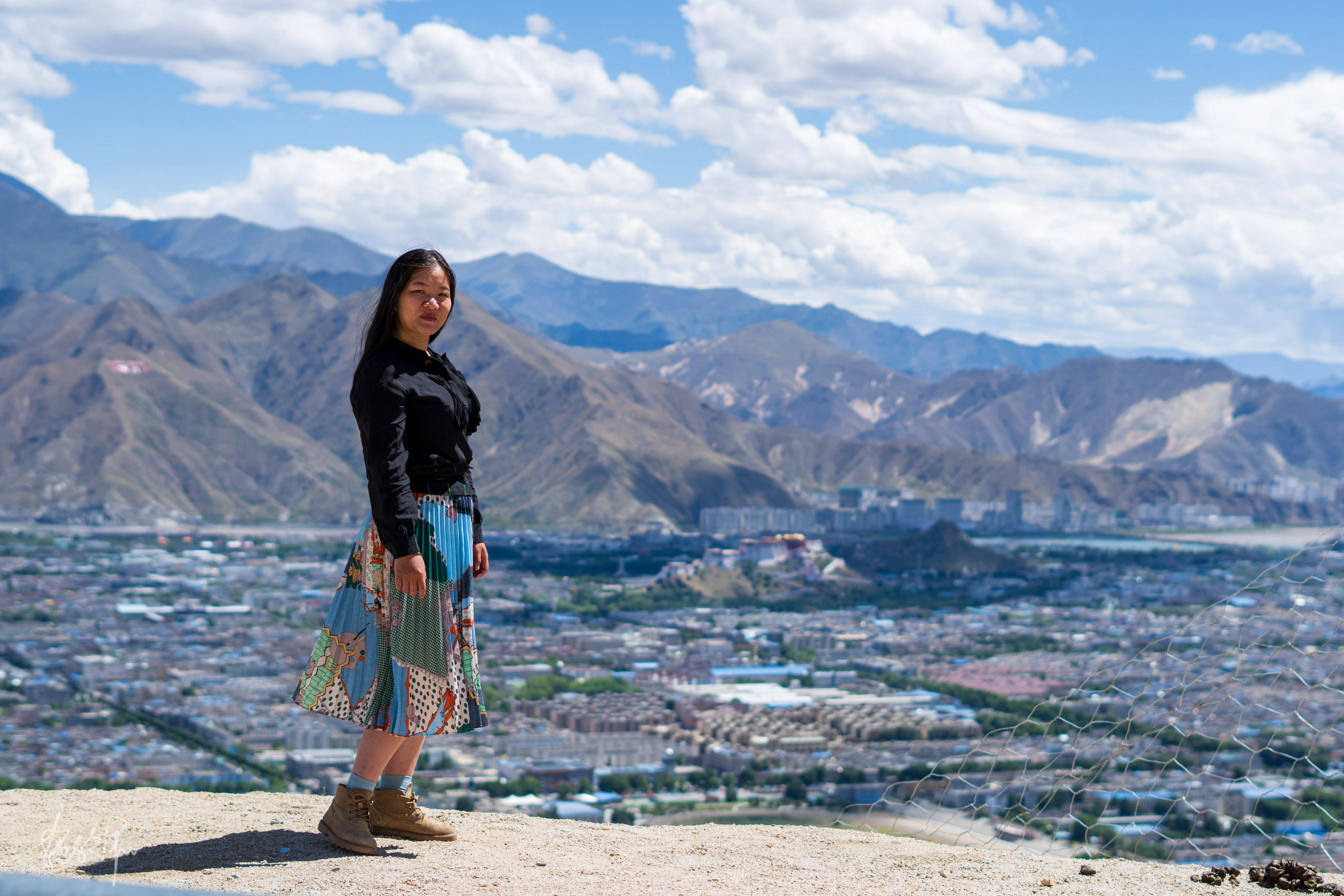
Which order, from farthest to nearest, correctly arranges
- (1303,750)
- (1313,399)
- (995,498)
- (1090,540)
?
(1313,399), (995,498), (1090,540), (1303,750)

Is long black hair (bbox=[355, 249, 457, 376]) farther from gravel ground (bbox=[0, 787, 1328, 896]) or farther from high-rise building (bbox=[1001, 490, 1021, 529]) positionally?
high-rise building (bbox=[1001, 490, 1021, 529])

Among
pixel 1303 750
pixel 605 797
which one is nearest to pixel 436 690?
pixel 1303 750

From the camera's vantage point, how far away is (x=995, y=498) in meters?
133

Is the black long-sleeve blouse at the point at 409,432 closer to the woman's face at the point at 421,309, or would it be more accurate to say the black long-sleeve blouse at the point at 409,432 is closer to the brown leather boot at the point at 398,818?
the woman's face at the point at 421,309

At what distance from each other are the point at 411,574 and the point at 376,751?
0.70 metres

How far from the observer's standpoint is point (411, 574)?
4113 millimetres

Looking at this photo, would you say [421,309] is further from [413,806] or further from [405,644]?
→ [413,806]

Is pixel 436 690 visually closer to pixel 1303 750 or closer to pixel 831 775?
pixel 1303 750

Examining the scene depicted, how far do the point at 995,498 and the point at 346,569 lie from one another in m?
133

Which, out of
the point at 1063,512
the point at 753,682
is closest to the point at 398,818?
the point at 753,682

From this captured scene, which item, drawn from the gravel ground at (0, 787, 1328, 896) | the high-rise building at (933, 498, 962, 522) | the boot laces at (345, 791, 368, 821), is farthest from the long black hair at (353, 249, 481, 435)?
the high-rise building at (933, 498, 962, 522)

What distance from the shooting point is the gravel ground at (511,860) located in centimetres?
413

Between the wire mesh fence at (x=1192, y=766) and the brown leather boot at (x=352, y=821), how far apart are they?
2.41 metres

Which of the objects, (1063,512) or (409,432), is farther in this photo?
(1063,512)
